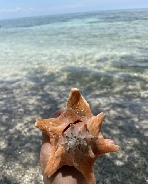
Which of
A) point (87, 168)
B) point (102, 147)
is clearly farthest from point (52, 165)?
point (102, 147)

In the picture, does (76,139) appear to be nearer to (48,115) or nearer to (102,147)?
(102,147)

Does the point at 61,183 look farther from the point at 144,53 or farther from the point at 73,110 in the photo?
the point at 144,53

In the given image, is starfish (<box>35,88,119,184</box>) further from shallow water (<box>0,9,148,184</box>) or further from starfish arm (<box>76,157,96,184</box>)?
shallow water (<box>0,9,148,184</box>)

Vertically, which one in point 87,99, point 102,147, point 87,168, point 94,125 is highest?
point 94,125

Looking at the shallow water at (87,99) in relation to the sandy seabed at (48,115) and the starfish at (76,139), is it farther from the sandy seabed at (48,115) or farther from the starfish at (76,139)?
the starfish at (76,139)

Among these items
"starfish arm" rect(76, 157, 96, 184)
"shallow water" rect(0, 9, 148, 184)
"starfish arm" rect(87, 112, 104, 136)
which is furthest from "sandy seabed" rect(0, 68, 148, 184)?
"starfish arm" rect(87, 112, 104, 136)

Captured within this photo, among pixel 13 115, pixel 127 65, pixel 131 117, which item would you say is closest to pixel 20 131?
pixel 13 115

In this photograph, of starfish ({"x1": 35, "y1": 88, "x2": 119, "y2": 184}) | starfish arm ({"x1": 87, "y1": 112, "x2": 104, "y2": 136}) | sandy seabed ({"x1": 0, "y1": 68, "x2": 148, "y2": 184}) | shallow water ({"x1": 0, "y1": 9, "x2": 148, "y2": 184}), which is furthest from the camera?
shallow water ({"x1": 0, "y1": 9, "x2": 148, "y2": 184})
